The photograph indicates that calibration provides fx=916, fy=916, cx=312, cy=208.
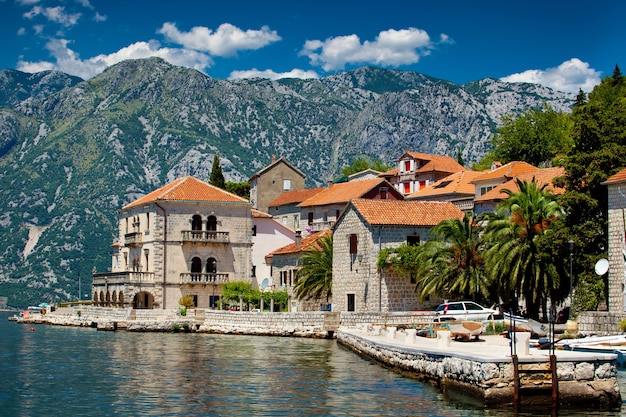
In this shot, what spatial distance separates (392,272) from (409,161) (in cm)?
4516

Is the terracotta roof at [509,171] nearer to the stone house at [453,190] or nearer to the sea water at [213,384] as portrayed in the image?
the stone house at [453,190]

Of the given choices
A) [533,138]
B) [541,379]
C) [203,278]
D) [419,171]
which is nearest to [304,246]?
[203,278]

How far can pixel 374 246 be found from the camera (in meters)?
55.1

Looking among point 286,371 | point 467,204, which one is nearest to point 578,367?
point 286,371

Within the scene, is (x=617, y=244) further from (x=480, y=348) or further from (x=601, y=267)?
(x=480, y=348)

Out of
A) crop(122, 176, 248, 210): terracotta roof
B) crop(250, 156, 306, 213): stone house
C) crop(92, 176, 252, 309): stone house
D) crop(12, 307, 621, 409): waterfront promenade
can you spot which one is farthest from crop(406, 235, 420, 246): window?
crop(250, 156, 306, 213): stone house

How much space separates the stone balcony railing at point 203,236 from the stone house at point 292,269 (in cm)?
497

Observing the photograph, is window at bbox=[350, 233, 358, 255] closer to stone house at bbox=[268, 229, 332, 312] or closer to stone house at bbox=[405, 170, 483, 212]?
stone house at bbox=[268, 229, 332, 312]

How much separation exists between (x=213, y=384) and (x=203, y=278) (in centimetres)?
4283

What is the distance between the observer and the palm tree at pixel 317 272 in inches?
2405

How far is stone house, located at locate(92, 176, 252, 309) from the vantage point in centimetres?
7206

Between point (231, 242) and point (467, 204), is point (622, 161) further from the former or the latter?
point (231, 242)

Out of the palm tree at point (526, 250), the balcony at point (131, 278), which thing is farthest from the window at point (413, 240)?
the balcony at point (131, 278)

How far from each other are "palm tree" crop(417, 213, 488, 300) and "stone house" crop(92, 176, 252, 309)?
24.4 metres
